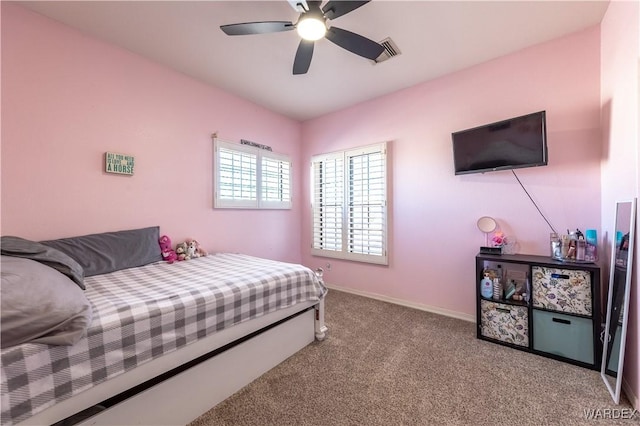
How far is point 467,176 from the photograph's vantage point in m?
2.59

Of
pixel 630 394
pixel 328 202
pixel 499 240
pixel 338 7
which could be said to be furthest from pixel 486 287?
pixel 338 7

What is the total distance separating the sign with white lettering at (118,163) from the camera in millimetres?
2180

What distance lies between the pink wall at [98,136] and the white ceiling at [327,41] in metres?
0.19

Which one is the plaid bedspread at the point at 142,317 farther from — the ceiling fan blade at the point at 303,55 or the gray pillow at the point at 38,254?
the ceiling fan blade at the point at 303,55

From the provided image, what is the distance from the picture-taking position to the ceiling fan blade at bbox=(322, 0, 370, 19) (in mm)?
1474

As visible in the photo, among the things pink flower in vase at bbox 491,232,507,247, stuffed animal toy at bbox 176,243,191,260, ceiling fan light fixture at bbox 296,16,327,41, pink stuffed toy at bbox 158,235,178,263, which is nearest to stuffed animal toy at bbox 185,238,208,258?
stuffed animal toy at bbox 176,243,191,260

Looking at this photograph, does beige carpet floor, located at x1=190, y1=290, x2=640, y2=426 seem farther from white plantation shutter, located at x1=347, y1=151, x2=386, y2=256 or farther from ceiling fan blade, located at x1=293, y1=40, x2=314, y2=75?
ceiling fan blade, located at x1=293, y1=40, x2=314, y2=75

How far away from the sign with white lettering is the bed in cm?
59

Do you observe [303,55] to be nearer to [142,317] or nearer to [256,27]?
[256,27]

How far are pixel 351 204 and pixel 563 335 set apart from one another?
2350 millimetres

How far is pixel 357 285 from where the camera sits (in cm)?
344

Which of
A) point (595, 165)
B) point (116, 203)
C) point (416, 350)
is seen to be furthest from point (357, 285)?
point (116, 203)

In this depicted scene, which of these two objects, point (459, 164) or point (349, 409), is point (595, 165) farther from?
point (349, 409)

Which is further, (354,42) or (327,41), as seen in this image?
(327,41)
